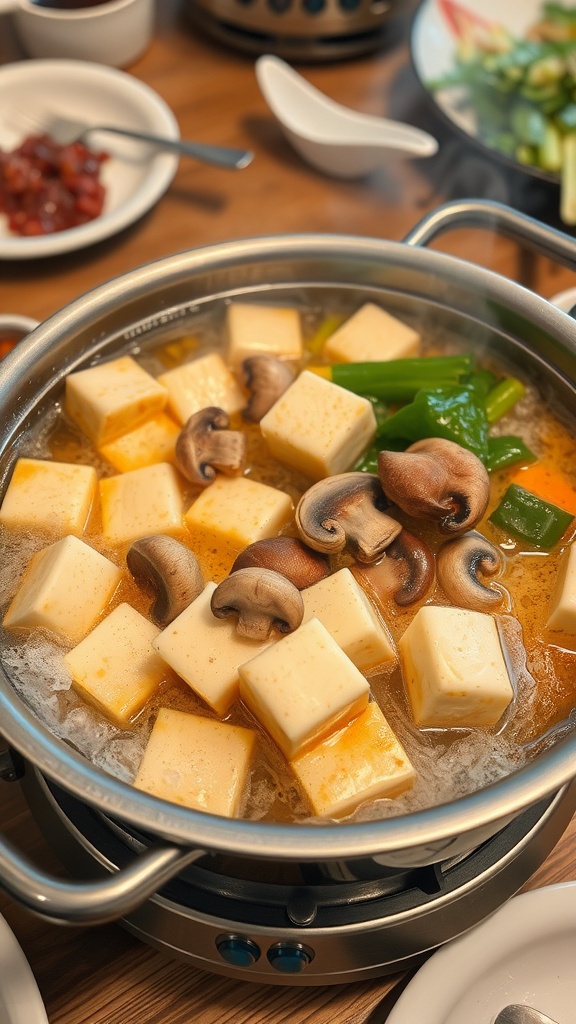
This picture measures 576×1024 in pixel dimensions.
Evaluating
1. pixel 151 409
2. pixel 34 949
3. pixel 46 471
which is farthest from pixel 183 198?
pixel 34 949

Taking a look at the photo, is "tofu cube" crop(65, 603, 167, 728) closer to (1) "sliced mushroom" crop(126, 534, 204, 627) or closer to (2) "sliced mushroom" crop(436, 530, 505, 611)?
(1) "sliced mushroom" crop(126, 534, 204, 627)

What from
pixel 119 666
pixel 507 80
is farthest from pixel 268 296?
pixel 507 80

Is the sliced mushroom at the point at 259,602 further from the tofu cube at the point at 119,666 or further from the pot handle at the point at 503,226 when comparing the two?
the pot handle at the point at 503,226

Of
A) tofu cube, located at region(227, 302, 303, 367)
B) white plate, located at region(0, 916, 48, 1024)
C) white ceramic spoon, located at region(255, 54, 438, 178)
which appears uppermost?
white ceramic spoon, located at region(255, 54, 438, 178)

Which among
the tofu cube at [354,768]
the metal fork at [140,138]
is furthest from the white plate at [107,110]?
the tofu cube at [354,768]

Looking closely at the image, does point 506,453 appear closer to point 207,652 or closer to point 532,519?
point 532,519

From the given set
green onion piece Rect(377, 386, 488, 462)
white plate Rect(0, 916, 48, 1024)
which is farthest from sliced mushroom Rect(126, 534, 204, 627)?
white plate Rect(0, 916, 48, 1024)
